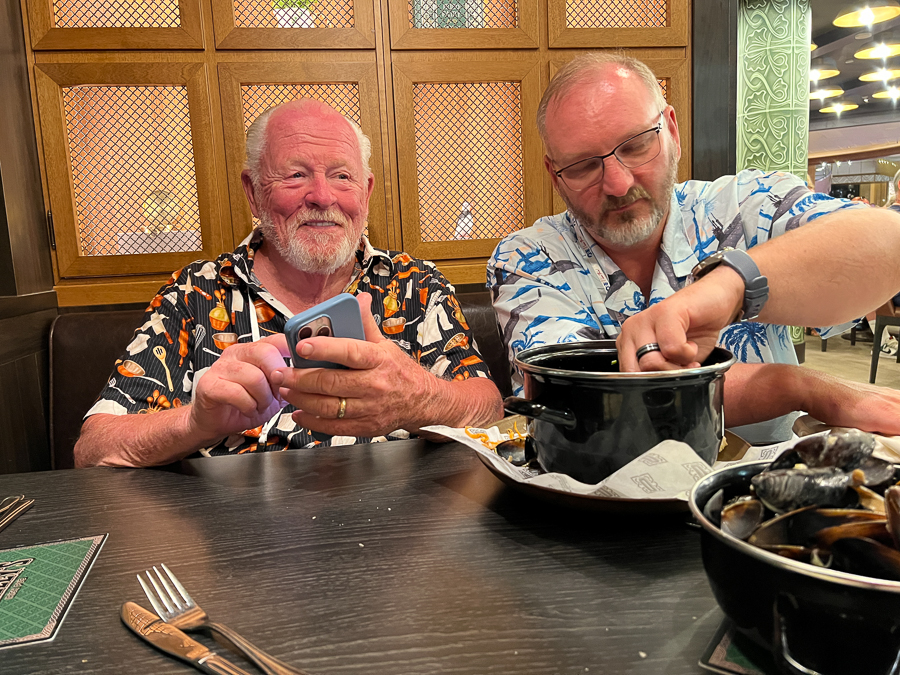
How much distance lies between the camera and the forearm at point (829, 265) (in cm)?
101

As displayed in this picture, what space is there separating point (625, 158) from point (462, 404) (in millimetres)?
642

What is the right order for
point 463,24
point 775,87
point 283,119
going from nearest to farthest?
1. point 283,119
2. point 463,24
3. point 775,87

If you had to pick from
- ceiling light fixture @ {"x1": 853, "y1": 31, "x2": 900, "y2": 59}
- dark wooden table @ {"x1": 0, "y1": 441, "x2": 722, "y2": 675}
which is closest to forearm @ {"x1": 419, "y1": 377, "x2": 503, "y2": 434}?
dark wooden table @ {"x1": 0, "y1": 441, "x2": 722, "y2": 675}

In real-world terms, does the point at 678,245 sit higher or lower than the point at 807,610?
higher

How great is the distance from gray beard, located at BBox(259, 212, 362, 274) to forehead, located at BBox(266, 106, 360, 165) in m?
0.18

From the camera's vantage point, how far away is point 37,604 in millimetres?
505

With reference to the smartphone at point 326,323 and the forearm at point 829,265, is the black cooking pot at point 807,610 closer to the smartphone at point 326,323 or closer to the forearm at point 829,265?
the smartphone at point 326,323

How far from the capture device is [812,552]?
14.2 inches

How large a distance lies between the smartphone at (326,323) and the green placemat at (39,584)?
0.97ft

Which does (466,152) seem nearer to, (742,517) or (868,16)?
(742,517)

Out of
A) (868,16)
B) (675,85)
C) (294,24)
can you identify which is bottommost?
(675,85)

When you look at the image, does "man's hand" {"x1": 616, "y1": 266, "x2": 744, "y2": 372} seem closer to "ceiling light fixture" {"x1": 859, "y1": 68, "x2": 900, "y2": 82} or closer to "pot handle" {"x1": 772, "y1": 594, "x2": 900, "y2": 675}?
"pot handle" {"x1": 772, "y1": 594, "x2": 900, "y2": 675}

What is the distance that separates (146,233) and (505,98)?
54.3 inches

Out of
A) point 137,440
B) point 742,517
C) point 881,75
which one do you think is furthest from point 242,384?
point 881,75
